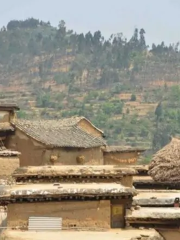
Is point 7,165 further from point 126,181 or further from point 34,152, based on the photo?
point 126,181

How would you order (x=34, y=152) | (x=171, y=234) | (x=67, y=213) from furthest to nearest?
(x=34, y=152), (x=67, y=213), (x=171, y=234)

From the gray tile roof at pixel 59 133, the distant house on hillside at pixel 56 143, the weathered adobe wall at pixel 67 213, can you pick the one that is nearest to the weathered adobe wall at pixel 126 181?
the weathered adobe wall at pixel 67 213

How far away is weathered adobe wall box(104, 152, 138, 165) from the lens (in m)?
38.1

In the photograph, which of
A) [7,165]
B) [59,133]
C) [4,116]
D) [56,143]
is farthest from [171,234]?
[59,133]

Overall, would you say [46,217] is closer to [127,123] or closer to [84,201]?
[84,201]

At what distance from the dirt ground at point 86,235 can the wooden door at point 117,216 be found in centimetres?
106

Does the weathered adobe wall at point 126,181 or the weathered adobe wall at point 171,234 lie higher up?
the weathered adobe wall at point 126,181

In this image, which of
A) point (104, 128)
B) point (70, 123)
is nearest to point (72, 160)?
point (70, 123)

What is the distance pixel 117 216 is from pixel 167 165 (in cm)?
726

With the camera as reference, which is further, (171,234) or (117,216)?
(117,216)

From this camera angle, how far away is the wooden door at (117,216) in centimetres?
1805

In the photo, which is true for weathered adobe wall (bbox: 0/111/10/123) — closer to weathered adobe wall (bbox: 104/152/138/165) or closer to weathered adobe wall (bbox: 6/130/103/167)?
weathered adobe wall (bbox: 6/130/103/167)

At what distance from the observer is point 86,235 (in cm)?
1612

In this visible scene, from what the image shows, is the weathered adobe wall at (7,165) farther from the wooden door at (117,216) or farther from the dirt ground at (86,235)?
the dirt ground at (86,235)
